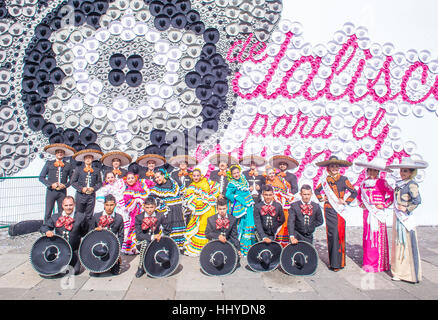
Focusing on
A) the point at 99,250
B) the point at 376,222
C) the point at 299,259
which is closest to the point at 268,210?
the point at 299,259

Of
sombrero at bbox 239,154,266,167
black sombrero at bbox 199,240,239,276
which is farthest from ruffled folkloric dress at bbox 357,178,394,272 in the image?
sombrero at bbox 239,154,266,167

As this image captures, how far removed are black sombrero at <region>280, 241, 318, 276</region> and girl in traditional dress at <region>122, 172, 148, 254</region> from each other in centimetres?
289

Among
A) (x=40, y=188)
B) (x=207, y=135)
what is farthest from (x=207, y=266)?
(x=40, y=188)

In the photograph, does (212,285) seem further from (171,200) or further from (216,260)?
(171,200)

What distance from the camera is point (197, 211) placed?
18.9 ft

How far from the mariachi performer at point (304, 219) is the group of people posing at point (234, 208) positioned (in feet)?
0.05

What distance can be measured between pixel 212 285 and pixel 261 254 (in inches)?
36.2

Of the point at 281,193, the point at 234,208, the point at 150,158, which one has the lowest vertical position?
the point at 234,208

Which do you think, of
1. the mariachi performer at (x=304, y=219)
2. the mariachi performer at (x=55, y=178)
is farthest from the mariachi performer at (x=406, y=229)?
the mariachi performer at (x=55, y=178)

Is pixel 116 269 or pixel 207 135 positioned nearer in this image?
pixel 116 269

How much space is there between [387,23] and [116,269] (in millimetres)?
8562

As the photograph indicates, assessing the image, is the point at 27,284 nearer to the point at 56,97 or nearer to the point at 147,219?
the point at 147,219

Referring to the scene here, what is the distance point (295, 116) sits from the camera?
7.75m

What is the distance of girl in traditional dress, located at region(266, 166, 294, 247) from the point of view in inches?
219
